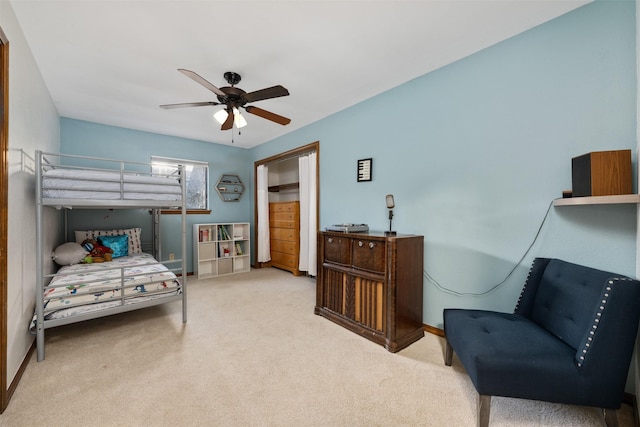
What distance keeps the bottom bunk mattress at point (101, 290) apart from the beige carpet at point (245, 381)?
288 millimetres

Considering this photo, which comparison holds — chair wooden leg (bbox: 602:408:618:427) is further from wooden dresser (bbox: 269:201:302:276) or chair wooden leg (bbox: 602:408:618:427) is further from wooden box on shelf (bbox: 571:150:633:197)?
wooden dresser (bbox: 269:201:302:276)

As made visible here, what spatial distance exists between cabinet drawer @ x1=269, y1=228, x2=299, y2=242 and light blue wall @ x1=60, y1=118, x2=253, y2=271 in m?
0.76

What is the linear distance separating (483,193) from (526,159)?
1.21 ft

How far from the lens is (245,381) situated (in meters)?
1.73

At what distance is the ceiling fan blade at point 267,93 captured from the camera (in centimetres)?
207

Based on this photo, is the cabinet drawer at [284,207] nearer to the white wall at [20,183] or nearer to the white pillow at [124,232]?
the white pillow at [124,232]

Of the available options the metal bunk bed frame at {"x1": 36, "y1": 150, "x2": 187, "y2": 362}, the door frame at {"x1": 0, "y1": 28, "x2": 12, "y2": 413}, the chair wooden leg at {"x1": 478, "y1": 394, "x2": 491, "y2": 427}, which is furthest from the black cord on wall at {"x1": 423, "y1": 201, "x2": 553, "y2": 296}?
the door frame at {"x1": 0, "y1": 28, "x2": 12, "y2": 413}

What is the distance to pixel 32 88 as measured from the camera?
2.23 meters

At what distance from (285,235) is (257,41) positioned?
126 inches

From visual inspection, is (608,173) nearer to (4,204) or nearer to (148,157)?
(4,204)

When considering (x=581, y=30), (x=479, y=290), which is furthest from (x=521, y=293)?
(x=581, y=30)

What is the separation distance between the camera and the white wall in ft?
5.53

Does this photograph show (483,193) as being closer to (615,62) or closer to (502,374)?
(615,62)

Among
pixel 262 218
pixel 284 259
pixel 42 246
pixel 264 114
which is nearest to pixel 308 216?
pixel 284 259
